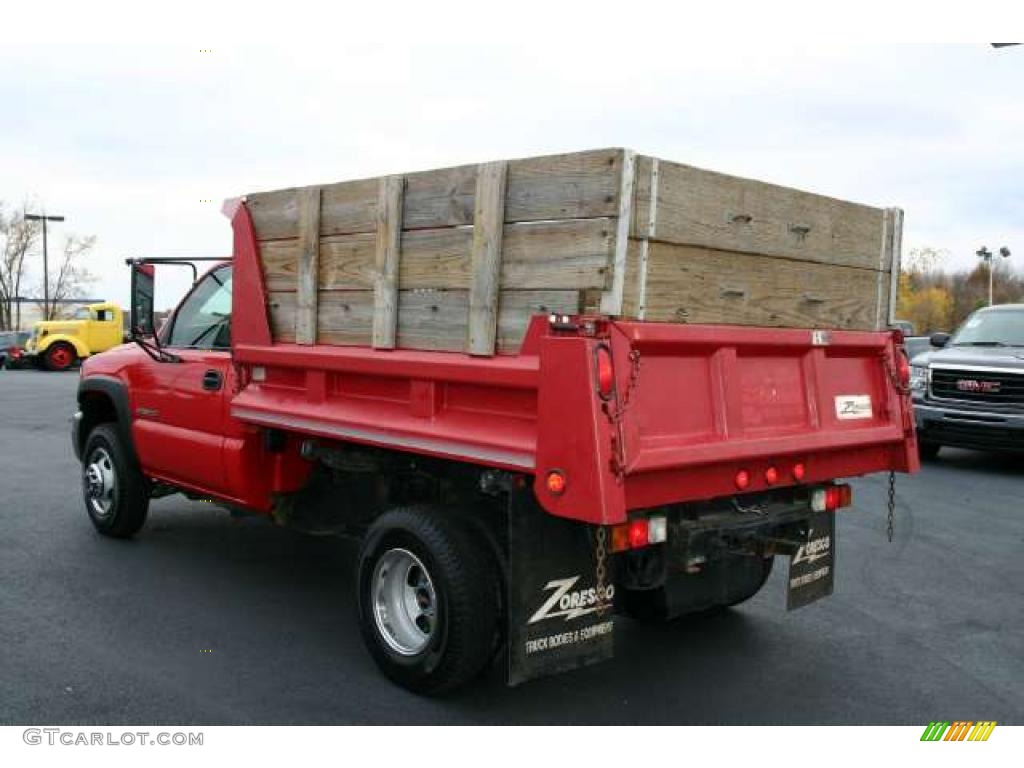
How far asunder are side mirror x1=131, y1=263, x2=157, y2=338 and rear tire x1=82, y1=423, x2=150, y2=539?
4.16ft

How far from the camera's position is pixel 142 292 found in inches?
230

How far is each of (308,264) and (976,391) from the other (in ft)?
27.9

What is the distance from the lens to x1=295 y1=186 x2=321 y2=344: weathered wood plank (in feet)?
16.1

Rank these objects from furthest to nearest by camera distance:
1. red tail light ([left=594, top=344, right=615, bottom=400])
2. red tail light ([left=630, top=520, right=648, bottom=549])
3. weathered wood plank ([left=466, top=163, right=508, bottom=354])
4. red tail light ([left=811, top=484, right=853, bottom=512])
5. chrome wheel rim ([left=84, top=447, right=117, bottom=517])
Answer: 1. chrome wheel rim ([left=84, top=447, right=117, bottom=517])
2. red tail light ([left=811, top=484, right=853, bottom=512])
3. weathered wood plank ([left=466, top=163, right=508, bottom=354])
4. red tail light ([left=630, top=520, right=648, bottom=549])
5. red tail light ([left=594, top=344, right=615, bottom=400])

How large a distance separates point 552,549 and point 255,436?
2.28m

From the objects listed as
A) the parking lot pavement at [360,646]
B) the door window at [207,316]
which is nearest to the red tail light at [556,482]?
the parking lot pavement at [360,646]

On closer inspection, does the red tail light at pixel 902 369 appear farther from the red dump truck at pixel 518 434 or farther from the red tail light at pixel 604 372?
the red tail light at pixel 604 372

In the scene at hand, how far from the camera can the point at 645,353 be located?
3.72m

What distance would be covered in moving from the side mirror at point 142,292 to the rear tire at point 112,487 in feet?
4.16

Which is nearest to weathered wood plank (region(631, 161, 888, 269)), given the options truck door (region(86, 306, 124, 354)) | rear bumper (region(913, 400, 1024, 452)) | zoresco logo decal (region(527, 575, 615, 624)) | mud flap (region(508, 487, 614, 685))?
mud flap (region(508, 487, 614, 685))
